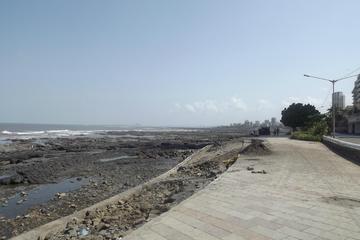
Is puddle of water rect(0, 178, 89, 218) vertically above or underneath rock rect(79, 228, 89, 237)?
underneath

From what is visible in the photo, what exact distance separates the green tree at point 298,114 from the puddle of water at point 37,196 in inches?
2348

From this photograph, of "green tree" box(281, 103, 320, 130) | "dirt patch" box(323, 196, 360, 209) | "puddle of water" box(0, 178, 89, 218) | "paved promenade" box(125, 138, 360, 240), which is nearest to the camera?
"paved promenade" box(125, 138, 360, 240)

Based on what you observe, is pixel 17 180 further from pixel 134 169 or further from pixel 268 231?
pixel 268 231

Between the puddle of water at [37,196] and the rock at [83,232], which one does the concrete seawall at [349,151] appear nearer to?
the rock at [83,232]

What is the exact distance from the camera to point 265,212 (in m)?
7.95

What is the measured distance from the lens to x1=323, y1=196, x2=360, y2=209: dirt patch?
28.1ft

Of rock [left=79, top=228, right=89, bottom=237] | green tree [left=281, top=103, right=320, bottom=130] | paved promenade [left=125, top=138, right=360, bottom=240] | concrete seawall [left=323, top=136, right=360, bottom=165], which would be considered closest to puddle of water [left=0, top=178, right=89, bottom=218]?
rock [left=79, top=228, right=89, bottom=237]

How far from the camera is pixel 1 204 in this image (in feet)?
50.9

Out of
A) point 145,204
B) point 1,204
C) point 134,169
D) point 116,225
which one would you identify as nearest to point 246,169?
point 145,204

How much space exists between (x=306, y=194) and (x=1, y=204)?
1205 centimetres

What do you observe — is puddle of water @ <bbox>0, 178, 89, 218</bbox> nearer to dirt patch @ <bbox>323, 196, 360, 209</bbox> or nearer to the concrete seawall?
dirt patch @ <bbox>323, 196, 360, 209</bbox>

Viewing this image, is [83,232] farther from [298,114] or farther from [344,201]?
[298,114]

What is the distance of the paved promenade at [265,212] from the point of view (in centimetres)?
665

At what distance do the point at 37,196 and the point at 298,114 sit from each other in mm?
64703
